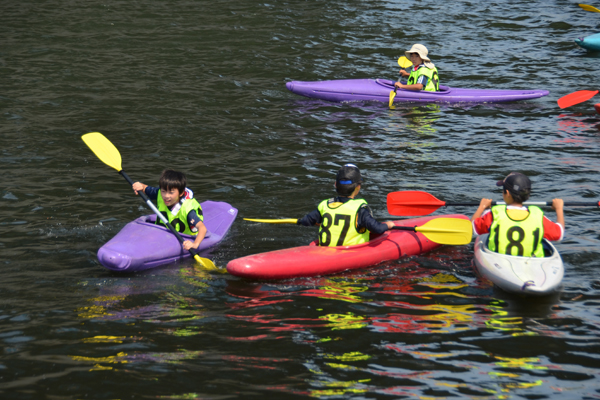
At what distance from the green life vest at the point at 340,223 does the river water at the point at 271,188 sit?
36 cm

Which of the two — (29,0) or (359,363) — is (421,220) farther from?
(29,0)

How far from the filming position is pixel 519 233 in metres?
5.43

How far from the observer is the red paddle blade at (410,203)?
21.8 ft

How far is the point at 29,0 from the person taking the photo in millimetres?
19359

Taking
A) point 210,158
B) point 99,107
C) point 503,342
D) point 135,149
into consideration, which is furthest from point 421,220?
point 99,107

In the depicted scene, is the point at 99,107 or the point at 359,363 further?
the point at 99,107

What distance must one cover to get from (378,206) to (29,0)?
16.1m

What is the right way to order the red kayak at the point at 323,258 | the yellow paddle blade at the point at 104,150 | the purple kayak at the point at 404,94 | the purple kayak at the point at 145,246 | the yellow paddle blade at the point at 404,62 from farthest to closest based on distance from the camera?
1. the yellow paddle blade at the point at 404,62
2. the purple kayak at the point at 404,94
3. the yellow paddle blade at the point at 104,150
4. the purple kayak at the point at 145,246
5. the red kayak at the point at 323,258

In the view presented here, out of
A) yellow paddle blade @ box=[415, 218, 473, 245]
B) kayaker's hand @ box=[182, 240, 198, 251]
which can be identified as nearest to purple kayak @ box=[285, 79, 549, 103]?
yellow paddle blade @ box=[415, 218, 473, 245]

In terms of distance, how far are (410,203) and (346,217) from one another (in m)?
1.06

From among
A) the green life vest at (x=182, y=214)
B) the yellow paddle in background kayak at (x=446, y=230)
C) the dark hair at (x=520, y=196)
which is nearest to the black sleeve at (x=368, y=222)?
the yellow paddle in background kayak at (x=446, y=230)

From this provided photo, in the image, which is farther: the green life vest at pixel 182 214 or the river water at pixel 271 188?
the green life vest at pixel 182 214

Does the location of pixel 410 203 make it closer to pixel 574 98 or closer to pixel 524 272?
pixel 524 272

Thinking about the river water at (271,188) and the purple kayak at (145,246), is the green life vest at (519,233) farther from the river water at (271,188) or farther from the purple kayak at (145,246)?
the purple kayak at (145,246)
